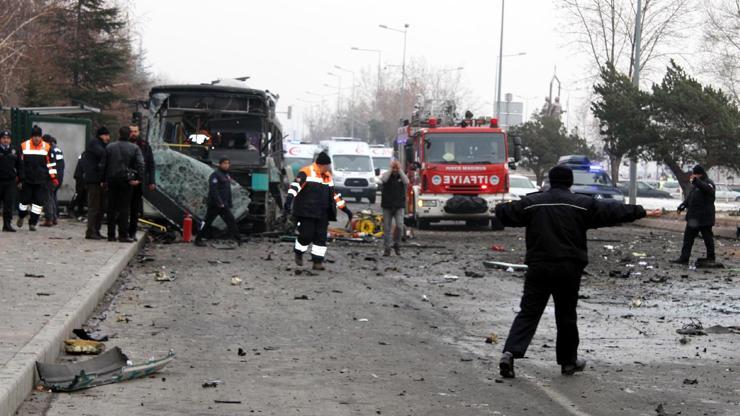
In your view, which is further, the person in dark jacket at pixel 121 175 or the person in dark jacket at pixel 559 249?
the person in dark jacket at pixel 121 175

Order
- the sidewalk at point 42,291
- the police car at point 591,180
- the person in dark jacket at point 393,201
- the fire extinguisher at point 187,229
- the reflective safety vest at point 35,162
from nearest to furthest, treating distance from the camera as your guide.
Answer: the sidewalk at point 42,291, the person in dark jacket at point 393,201, the reflective safety vest at point 35,162, the fire extinguisher at point 187,229, the police car at point 591,180

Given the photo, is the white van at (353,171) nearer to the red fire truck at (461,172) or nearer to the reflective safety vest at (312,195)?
the red fire truck at (461,172)

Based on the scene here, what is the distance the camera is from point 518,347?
906 cm

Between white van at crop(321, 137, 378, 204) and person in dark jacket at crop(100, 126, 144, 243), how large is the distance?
1226 inches

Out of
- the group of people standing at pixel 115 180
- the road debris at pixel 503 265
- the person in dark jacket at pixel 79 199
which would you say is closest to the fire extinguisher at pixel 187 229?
the group of people standing at pixel 115 180

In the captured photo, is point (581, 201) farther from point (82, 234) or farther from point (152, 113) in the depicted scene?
point (152, 113)

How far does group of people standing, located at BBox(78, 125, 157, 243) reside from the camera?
19.0 metres

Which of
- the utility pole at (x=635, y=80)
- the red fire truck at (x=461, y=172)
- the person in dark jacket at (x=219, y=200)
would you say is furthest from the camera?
the utility pole at (x=635, y=80)

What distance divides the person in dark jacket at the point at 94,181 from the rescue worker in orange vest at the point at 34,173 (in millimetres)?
1686

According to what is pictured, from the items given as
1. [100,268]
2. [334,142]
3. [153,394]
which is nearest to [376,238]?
A: [100,268]

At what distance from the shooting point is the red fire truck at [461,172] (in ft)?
97.9

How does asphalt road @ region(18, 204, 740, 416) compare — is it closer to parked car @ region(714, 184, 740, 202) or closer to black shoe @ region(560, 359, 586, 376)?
black shoe @ region(560, 359, 586, 376)

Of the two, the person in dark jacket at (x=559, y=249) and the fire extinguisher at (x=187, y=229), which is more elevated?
the person in dark jacket at (x=559, y=249)

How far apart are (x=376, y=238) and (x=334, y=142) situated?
28.7 meters
